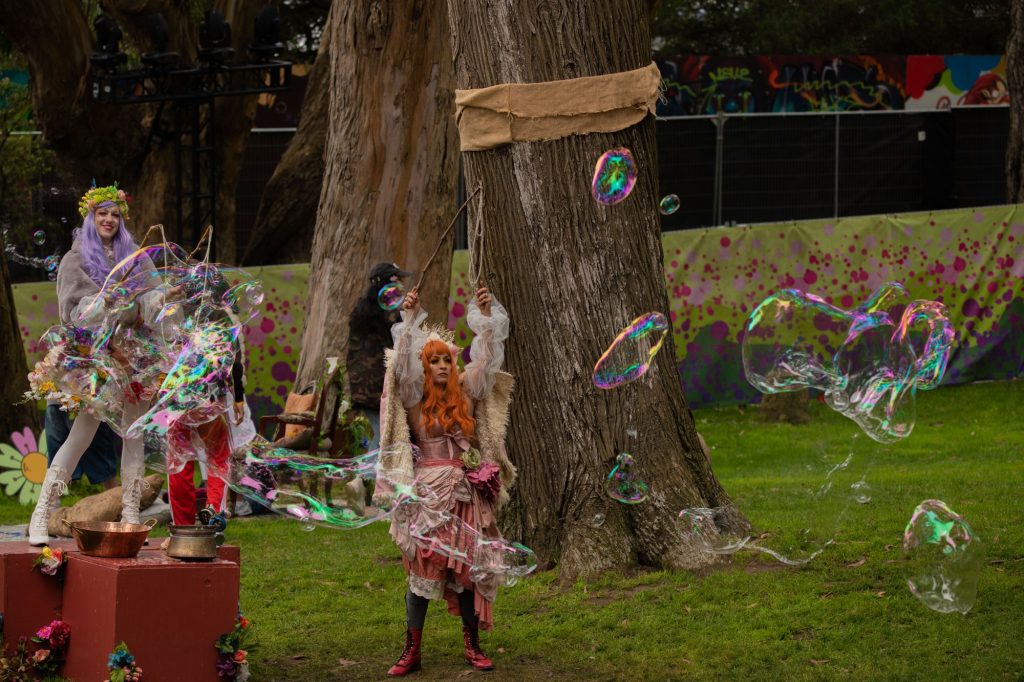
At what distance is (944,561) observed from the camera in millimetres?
6785

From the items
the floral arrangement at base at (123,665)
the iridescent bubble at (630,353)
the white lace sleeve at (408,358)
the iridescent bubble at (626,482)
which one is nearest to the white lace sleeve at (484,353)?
the white lace sleeve at (408,358)

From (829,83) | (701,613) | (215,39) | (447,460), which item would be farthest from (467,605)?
(829,83)

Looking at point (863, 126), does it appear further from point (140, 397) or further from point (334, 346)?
point (140, 397)

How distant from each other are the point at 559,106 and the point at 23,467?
5.43 m

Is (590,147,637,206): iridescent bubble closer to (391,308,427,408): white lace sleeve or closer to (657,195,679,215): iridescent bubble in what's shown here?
(657,195,679,215): iridescent bubble

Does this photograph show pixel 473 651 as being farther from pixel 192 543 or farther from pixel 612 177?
pixel 612 177

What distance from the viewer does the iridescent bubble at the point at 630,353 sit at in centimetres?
795

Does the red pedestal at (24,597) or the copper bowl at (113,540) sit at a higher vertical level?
the copper bowl at (113,540)

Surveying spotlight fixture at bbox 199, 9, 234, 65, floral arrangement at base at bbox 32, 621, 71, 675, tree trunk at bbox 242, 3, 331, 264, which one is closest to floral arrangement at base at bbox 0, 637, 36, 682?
floral arrangement at base at bbox 32, 621, 71, 675

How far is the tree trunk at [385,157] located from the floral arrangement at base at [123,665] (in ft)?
20.4

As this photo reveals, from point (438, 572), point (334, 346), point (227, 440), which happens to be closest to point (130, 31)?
point (334, 346)

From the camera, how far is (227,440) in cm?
809

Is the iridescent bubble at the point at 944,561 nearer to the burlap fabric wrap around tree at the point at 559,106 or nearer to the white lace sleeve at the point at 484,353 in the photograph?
the white lace sleeve at the point at 484,353

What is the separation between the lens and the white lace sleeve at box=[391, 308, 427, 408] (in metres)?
6.79
